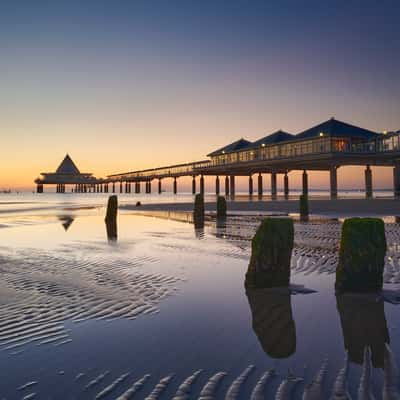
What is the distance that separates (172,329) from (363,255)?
3768mm

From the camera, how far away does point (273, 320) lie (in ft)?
18.7

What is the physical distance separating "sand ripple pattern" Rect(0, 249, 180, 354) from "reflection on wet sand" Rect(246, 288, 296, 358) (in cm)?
169

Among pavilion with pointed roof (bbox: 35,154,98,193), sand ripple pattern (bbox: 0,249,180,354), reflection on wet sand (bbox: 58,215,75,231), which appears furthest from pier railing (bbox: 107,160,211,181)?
sand ripple pattern (bbox: 0,249,180,354)

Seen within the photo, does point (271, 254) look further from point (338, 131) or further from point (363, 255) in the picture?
point (338, 131)

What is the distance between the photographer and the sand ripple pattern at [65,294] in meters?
5.29

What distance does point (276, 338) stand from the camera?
4.95 m

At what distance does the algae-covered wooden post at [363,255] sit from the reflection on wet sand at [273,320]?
4.00 ft

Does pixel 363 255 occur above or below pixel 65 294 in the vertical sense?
above

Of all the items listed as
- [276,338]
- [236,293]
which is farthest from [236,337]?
[236,293]

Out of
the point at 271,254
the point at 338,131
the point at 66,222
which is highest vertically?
the point at 338,131

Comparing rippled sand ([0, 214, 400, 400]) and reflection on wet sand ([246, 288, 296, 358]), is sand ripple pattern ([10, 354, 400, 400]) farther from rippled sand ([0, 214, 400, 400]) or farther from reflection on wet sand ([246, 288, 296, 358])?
reflection on wet sand ([246, 288, 296, 358])

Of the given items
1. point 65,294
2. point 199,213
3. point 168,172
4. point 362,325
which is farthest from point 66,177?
point 362,325

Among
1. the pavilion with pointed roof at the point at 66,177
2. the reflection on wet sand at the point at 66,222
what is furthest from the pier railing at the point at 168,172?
the reflection on wet sand at the point at 66,222

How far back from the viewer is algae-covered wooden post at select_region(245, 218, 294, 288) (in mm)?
7254
